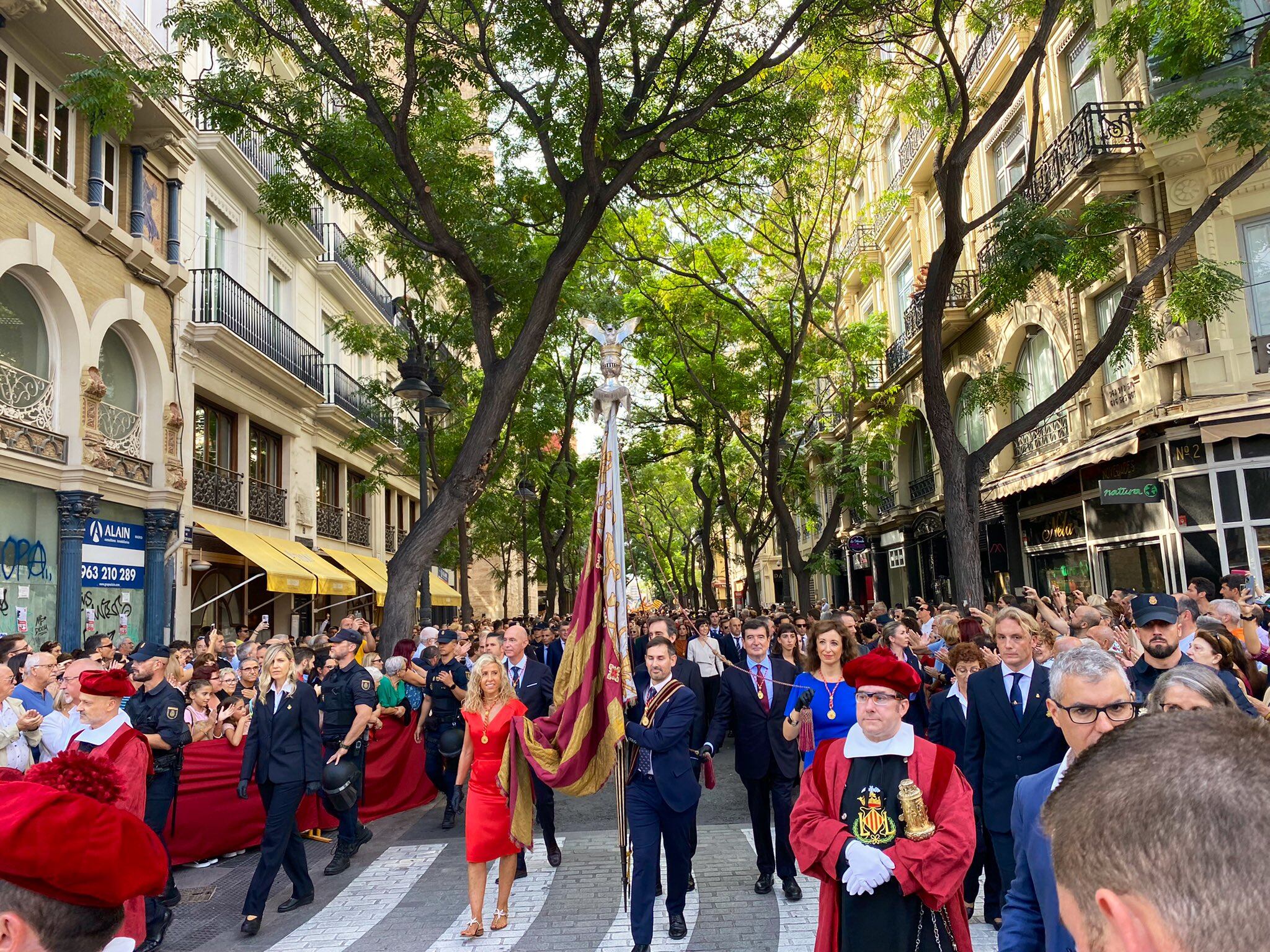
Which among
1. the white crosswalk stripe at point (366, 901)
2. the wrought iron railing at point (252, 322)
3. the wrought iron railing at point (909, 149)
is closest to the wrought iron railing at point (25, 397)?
the wrought iron railing at point (252, 322)

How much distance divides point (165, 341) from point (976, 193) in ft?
62.9

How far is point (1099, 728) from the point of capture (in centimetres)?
355

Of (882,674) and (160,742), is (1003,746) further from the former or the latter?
(160,742)

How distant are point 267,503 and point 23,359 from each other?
343 inches

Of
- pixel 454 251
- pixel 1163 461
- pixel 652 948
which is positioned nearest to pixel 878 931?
pixel 652 948

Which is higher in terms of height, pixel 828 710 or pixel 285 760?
pixel 828 710

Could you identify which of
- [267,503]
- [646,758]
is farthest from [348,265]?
[646,758]

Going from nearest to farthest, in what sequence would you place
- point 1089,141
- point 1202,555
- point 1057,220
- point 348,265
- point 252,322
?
point 1057,220
point 1202,555
point 1089,141
point 252,322
point 348,265

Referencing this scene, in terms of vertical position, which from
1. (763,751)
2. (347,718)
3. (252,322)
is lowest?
(763,751)

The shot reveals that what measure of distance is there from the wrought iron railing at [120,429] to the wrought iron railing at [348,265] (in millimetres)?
7432

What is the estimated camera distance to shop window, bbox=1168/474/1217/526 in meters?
15.6

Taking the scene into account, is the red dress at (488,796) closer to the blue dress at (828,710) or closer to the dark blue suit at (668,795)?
the dark blue suit at (668,795)

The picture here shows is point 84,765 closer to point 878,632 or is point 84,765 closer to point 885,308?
point 878,632

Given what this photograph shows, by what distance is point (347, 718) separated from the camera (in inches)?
372
